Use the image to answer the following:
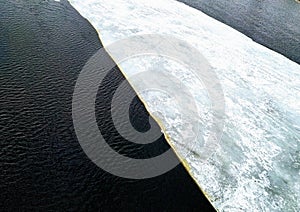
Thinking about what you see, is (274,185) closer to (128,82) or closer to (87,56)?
(128,82)

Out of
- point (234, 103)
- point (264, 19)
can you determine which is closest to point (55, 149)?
point (234, 103)

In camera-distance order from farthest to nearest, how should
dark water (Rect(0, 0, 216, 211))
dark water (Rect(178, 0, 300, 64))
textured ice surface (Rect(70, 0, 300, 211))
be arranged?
dark water (Rect(178, 0, 300, 64)), textured ice surface (Rect(70, 0, 300, 211)), dark water (Rect(0, 0, 216, 211))

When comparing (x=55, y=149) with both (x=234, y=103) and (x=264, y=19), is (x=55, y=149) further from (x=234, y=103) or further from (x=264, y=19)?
(x=264, y=19)

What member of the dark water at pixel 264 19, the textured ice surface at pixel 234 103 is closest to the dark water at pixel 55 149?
the textured ice surface at pixel 234 103

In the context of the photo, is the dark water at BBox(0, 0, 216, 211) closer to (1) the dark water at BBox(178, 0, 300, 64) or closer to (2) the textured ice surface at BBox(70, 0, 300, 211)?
A: (2) the textured ice surface at BBox(70, 0, 300, 211)

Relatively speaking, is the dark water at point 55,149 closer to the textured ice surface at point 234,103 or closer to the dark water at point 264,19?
the textured ice surface at point 234,103

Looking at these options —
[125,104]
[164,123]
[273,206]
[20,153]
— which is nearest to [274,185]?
[273,206]

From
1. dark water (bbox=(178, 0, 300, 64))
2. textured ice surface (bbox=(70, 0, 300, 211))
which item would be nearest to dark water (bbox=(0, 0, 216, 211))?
textured ice surface (bbox=(70, 0, 300, 211))
